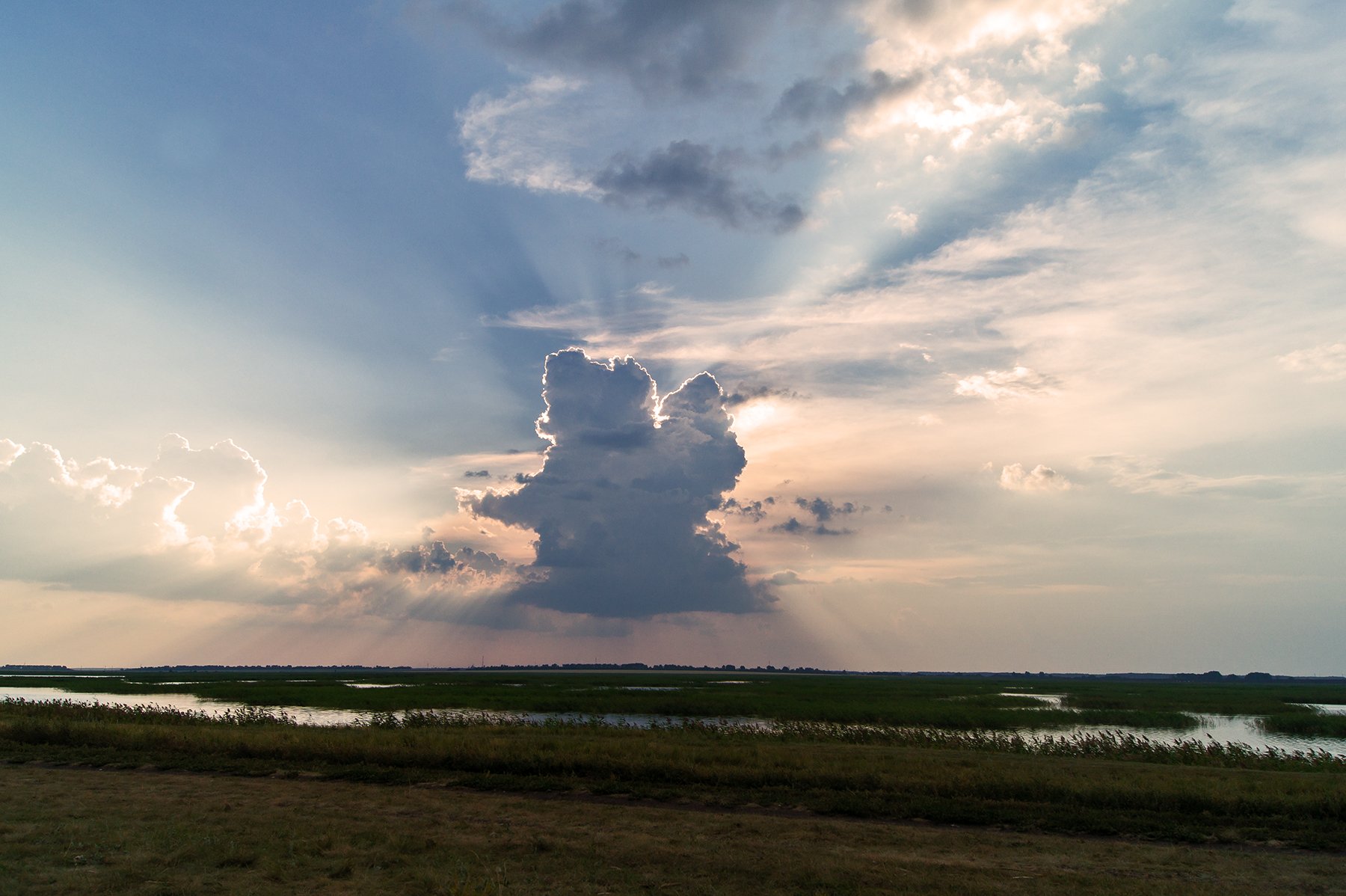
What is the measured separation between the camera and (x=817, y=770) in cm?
2470

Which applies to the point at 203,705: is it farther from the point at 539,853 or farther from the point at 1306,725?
the point at 1306,725

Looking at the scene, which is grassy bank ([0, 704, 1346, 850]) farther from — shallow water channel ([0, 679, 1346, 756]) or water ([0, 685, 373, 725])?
water ([0, 685, 373, 725])

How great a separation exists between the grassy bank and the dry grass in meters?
1.81

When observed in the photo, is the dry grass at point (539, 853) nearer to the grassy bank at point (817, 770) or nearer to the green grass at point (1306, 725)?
the grassy bank at point (817, 770)

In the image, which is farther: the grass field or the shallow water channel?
the shallow water channel

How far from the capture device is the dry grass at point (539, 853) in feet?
43.7

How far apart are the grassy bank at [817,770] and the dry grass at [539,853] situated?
181cm

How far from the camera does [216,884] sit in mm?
12758

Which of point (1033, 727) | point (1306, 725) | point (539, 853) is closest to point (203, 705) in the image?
point (539, 853)

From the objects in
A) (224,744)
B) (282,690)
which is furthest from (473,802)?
(282,690)

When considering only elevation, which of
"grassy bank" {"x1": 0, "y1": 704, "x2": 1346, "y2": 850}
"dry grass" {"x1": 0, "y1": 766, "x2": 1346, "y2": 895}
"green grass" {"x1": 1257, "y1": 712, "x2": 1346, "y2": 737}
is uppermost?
"dry grass" {"x1": 0, "y1": 766, "x2": 1346, "y2": 895}

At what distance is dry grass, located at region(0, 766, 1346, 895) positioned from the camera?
43.7ft

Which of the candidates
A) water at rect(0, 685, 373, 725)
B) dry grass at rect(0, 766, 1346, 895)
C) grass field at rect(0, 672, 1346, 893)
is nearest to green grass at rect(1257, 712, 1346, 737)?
grass field at rect(0, 672, 1346, 893)

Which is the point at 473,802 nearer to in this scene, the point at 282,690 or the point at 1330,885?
the point at 1330,885
